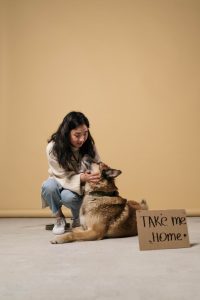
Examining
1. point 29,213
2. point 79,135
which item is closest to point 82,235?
point 79,135

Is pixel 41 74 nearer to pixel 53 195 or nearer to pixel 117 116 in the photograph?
pixel 117 116

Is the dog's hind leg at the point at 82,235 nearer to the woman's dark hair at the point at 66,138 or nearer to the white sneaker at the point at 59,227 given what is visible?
the white sneaker at the point at 59,227

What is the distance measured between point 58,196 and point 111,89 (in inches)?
59.4

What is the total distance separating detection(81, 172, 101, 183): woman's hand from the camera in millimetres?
2781

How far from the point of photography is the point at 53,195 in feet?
9.97

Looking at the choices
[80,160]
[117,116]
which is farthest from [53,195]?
[117,116]

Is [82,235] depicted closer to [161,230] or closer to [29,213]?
[161,230]

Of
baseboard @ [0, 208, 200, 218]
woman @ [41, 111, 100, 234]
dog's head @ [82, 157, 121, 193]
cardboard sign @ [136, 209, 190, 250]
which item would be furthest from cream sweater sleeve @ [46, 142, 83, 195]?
baseboard @ [0, 208, 200, 218]

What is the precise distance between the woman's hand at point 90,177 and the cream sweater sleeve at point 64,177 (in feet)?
0.18

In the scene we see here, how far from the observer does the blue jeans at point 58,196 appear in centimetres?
300

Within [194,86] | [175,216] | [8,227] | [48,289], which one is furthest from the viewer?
Result: [194,86]

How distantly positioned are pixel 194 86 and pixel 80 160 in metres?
1.67

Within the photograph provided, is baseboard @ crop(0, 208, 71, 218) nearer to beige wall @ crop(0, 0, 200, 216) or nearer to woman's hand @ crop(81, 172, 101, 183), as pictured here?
beige wall @ crop(0, 0, 200, 216)

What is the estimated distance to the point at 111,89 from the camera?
4125 millimetres
